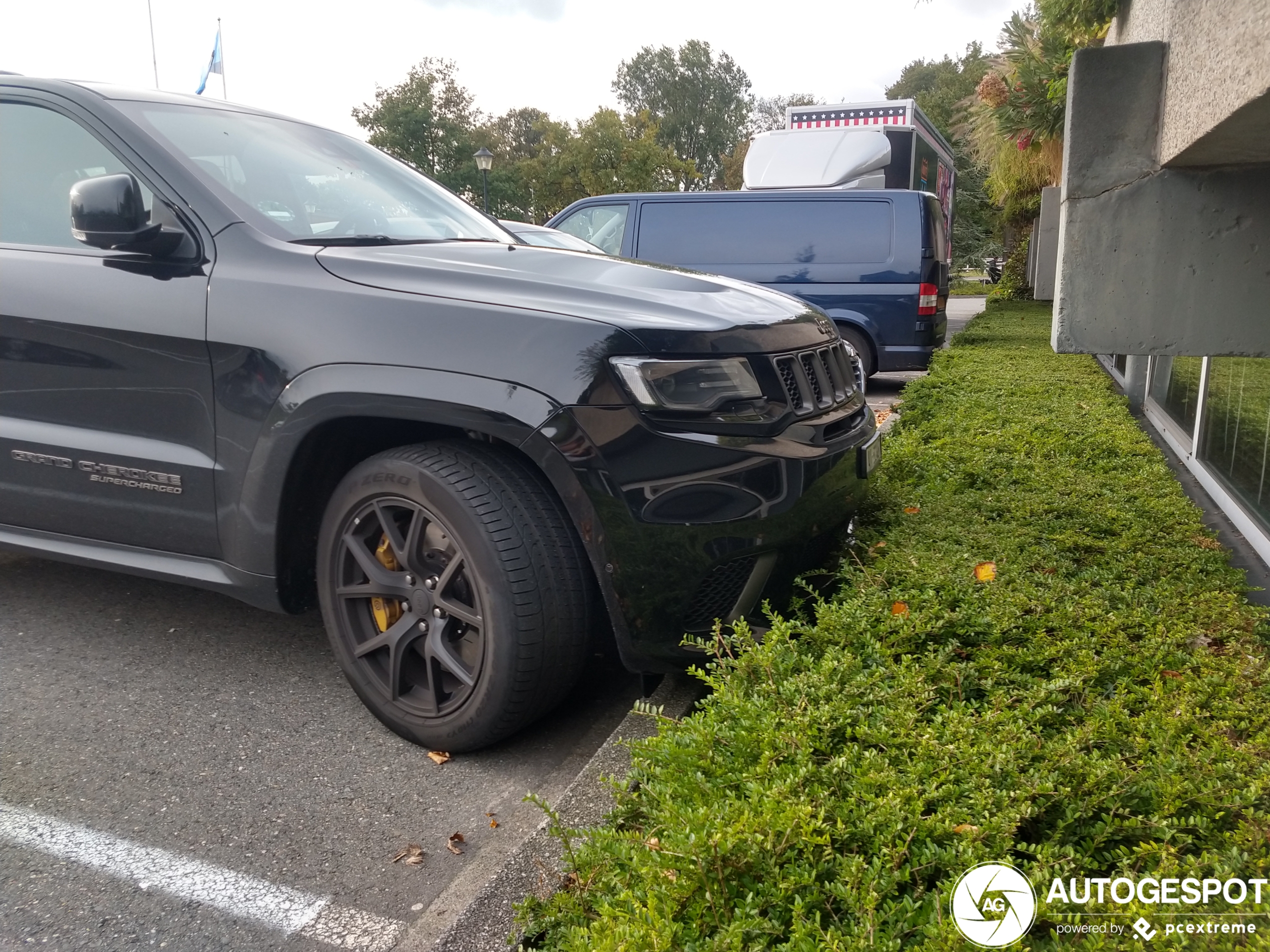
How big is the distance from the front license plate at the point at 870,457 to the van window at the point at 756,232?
21.4ft

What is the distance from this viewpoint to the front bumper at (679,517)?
259cm

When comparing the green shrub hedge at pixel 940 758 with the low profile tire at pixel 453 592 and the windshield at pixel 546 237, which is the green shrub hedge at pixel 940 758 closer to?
the low profile tire at pixel 453 592

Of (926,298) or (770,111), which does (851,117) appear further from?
(770,111)

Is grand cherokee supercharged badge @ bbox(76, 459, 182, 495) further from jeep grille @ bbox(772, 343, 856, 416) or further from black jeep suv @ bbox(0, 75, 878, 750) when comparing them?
jeep grille @ bbox(772, 343, 856, 416)

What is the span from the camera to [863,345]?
9781 mm

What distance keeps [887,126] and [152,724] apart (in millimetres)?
13307

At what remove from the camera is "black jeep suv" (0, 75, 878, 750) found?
264cm

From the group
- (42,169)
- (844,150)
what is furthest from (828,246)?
(42,169)

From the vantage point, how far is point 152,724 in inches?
124

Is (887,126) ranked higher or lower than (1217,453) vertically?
higher

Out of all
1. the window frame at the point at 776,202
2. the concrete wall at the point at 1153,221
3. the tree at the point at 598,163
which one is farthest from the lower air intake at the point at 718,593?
the tree at the point at 598,163

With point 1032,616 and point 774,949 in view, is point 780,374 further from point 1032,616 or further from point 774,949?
point 774,949

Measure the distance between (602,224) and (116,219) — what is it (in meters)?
7.50

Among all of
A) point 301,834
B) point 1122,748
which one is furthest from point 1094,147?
point 301,834
